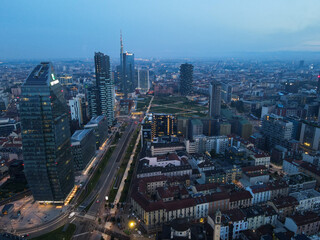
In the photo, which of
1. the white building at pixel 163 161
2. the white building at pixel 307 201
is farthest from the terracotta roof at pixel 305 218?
the white building at pixel 163 161

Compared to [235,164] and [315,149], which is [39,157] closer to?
[235,164]

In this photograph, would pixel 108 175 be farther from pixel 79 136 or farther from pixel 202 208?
pixel 202 208

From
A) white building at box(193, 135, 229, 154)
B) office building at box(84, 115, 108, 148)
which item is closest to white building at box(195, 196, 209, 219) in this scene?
white building at box(193, 135, 229, 154)

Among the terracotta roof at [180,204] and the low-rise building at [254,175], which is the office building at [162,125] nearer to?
the low-rise building at [254,175]

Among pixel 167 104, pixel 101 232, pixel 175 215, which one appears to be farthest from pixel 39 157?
pixel 167 104

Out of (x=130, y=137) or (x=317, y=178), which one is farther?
(x=130, y=137)

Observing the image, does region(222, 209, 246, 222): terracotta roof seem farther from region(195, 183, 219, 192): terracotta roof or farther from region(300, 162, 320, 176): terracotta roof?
region(300, 162, 320, 176): terracotta roof
